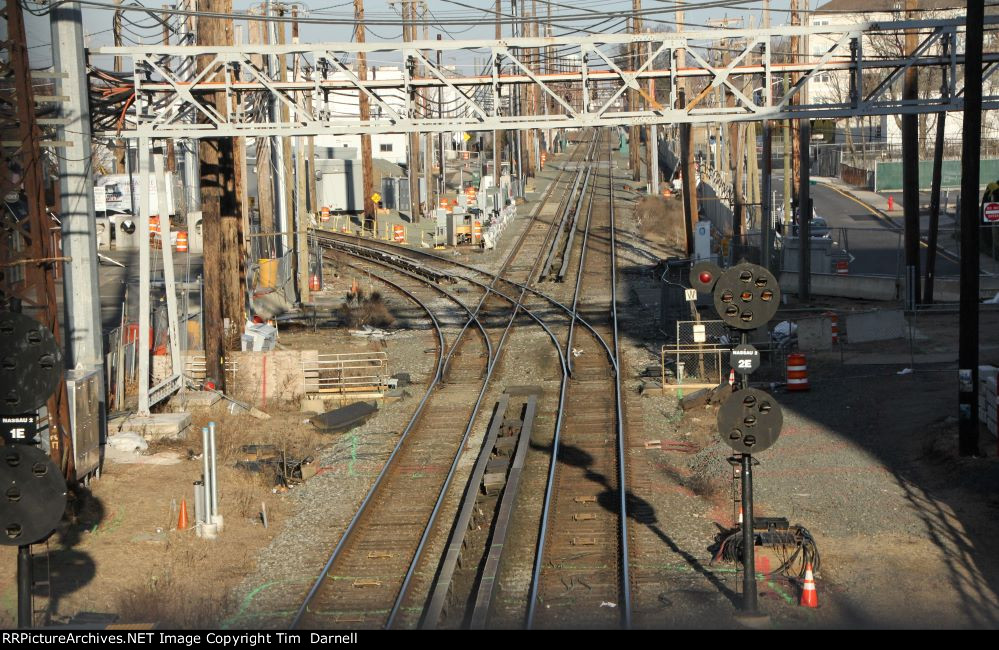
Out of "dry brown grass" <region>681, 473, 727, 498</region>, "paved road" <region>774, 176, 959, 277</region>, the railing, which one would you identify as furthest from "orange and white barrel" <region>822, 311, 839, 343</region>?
"dry brown grass" <region>681, 473, 727, 498</region>

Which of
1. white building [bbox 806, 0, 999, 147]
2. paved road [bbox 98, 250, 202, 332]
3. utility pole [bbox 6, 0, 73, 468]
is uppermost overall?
white building [bbox 806, 0, 999, 147]

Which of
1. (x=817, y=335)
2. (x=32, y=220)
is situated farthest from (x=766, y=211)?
(x=32, y=220)

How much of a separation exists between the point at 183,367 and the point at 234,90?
15.5 ft

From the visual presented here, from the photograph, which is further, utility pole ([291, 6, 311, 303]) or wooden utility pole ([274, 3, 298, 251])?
utility pole ([291, 6, 311, 303])

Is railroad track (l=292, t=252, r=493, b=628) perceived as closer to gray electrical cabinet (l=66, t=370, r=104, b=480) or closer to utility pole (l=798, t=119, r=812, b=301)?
gray electrical cabinet (l=66, t=370, r=104, b=480)

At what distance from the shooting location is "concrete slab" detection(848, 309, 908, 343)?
22500 mm

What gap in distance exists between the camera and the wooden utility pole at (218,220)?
19.0 metres

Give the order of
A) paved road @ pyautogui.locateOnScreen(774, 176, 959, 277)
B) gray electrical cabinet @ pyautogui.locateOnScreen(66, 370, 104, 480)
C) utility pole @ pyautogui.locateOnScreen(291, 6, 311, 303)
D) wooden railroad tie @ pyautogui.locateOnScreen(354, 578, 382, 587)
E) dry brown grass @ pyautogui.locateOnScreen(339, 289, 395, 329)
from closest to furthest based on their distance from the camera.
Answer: wooden railroad tie @ pyautogui.locateOnScreen(354, 578, 382, 587), gray electrical cabinet @ pyautogui.locateOnScreen(66, 370, 104, 480), dry brown grass @ pyautogui.locateOnScreen(339, 289, 395, 329), utility pole @ pyautogui.locateOnScreen(291, 6, 311, 303), paved road @ pyautogui.locateOnScreen(774, 176, 959, 277)

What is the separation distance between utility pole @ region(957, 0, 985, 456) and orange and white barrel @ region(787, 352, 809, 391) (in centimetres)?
455

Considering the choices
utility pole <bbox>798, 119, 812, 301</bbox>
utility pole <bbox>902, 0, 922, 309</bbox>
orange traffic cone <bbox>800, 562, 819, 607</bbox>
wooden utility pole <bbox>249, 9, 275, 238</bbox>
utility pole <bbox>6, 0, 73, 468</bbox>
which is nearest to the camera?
orange traffic cone <bbox>800, 562, 819, 607</bbox>

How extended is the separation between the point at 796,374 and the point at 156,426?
33.0 ft

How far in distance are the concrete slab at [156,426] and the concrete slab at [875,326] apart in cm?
1292

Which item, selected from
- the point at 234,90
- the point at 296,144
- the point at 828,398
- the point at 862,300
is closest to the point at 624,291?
the point at 862,300
